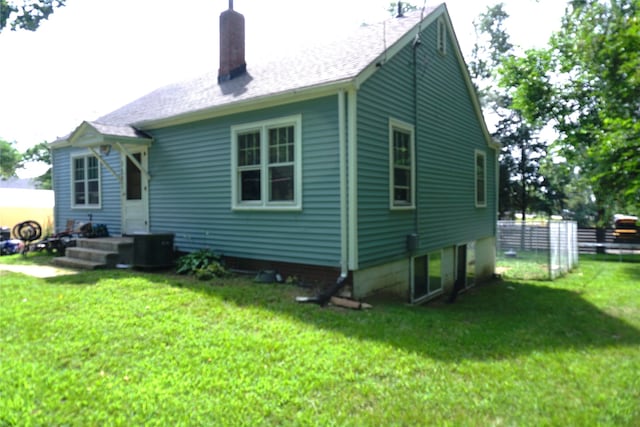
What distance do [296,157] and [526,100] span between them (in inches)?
542

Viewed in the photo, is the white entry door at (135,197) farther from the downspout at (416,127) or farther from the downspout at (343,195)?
the downspout at (416,127)

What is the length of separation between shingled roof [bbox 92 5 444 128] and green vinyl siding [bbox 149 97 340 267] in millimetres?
348

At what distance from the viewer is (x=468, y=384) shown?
374 centimetres

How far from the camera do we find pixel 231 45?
11.1 metres

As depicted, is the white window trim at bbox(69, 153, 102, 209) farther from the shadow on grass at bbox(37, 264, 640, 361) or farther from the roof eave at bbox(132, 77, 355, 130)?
the shadow on grass at bbox(37, 264, 640, 361)

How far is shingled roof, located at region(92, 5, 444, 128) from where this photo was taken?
746cm

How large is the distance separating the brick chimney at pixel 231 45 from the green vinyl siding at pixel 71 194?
12.0ft

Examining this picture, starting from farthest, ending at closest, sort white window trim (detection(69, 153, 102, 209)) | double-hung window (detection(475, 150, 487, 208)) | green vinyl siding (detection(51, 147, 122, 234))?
double-hung window (detection(475, 150, 487, 208)) → white window trim (detection(69, 153, 102, 209)) → green vinyl siding (detection(51, 147, 122, 234))

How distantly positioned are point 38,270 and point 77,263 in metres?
0.72

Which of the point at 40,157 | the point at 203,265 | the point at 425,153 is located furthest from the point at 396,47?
the point at 40,157

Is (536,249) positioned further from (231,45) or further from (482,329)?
(231,45)

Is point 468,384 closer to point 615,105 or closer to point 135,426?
point 135,426

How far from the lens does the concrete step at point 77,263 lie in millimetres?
8883

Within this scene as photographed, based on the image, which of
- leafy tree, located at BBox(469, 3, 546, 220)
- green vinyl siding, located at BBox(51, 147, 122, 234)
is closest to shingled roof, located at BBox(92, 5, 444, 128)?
green vinyl siding, located at BBox(51, 147, 122, 234)
